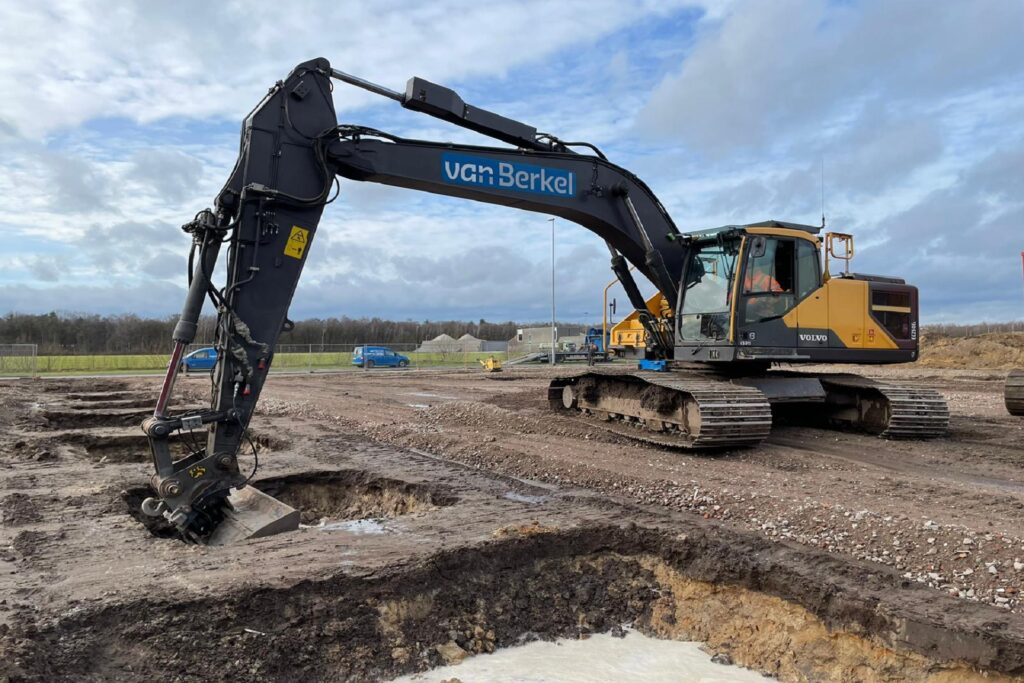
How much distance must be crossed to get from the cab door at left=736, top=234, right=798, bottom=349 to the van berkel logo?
2653 millimetres

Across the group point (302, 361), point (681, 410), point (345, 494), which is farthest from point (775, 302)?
point (302, 361)

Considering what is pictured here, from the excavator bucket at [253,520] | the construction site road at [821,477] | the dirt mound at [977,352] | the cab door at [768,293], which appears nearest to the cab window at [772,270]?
the cab door at [768,293]

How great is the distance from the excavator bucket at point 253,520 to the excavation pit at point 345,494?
3.26 ft

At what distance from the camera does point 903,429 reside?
10.5 m

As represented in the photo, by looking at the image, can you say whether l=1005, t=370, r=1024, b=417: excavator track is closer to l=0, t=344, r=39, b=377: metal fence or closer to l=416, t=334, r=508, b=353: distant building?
l=0, t=344, r=39, b=377: metal fence

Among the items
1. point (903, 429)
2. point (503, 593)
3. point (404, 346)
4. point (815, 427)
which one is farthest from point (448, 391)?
point (404, 346)

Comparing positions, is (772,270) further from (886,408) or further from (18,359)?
(18,359)

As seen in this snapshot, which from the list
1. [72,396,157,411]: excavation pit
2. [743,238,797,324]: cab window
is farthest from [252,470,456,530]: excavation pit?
[72,396,157,411]: excavation pit

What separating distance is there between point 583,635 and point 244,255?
4346 mm

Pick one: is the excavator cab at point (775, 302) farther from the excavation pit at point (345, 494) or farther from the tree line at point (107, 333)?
the tree line at point (107, 333)

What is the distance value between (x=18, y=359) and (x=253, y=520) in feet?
108

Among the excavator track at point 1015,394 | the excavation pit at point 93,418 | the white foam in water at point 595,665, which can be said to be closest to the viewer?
the white foam in water at point 595,665

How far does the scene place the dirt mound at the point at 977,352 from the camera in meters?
32.6

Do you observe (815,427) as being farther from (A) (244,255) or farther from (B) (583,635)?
(A) (244,255)
